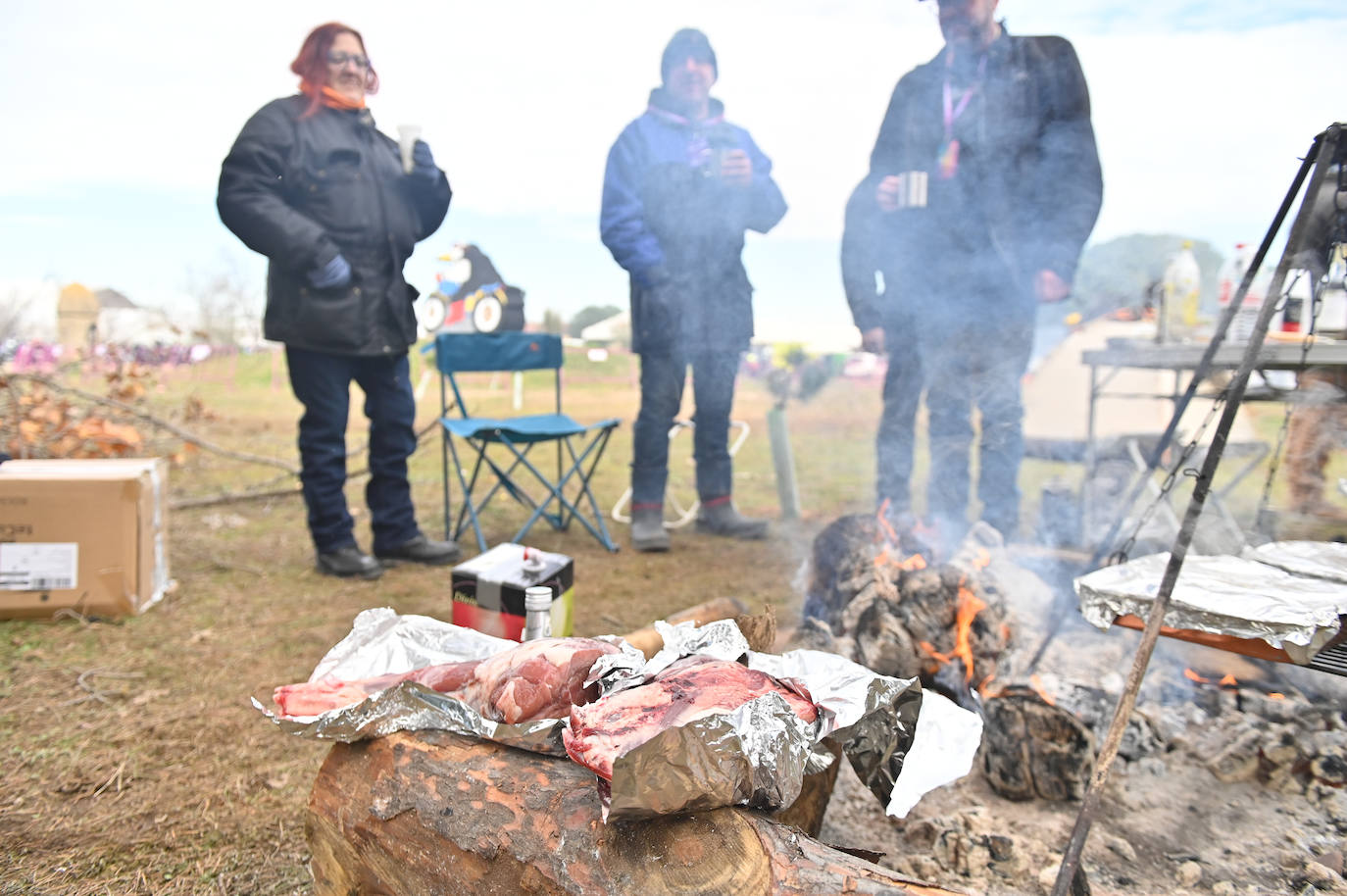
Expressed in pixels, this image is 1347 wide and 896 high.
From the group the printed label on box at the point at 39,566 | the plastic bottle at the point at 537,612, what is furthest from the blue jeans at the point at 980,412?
the printed label on box at the point at 39,566

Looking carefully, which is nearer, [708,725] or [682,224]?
[708,725]

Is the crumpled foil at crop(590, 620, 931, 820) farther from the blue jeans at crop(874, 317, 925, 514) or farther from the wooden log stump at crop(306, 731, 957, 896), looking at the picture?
the blue jeans at crop(874, 317, 925, 514)

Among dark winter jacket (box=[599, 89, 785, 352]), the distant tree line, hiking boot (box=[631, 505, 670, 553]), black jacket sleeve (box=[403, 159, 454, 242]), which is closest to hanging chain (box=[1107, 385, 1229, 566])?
hiking boot (box=[631, 505, 670, 553])

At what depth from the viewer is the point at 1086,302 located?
671cm

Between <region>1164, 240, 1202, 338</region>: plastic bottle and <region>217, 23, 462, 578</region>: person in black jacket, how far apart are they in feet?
12.4

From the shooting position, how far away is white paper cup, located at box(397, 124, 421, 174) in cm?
363

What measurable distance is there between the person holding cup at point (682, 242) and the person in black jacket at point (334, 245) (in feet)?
3.50

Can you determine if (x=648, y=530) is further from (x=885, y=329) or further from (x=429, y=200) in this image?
(x=429, y=200)

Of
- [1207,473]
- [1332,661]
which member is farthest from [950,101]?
Result: [1332,661]

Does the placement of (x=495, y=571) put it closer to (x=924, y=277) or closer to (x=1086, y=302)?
(x=924, y=277)

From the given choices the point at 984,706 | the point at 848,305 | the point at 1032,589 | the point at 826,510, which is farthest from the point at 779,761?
the point at 826,510

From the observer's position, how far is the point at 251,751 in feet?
7.13

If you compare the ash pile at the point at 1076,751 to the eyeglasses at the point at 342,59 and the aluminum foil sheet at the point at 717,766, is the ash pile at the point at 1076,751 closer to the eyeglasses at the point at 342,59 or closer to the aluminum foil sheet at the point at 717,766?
the aluminum foil sheet at the point at 717,766

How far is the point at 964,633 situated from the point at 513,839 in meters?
1.69
